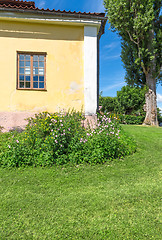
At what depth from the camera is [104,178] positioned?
12.0ft

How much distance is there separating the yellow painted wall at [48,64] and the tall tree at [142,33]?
826cm

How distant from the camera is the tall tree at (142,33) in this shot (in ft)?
40.1

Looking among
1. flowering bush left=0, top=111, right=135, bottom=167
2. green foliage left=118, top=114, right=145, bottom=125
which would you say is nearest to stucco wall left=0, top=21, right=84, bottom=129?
flowering bush left=0, top=111, right=135, bottom=167

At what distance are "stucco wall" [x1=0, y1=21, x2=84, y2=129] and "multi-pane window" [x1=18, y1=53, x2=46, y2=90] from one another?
7.6 inches

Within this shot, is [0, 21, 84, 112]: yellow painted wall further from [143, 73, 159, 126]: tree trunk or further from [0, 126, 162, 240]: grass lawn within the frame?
[143, 73, 159, 126]: tree trunk

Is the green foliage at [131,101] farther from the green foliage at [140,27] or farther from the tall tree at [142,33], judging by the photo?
the green foliage at [140,27]

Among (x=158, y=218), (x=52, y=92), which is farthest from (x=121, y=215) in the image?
(x=52, y=92)

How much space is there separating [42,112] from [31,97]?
0.83 metres

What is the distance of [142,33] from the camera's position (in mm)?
12781

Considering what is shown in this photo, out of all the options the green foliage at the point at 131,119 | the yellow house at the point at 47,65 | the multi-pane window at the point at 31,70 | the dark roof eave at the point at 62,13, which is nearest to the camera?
the dark roof eave at the point at 62,13

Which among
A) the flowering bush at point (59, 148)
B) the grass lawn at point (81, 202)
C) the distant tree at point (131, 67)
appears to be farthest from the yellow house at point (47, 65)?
the distant tree at point (131, 67)

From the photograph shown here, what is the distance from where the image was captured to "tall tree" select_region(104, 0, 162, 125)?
12227mm

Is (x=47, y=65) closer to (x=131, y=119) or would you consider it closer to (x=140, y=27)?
(x=140, y=27)

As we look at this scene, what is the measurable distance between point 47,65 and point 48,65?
0.14ft
